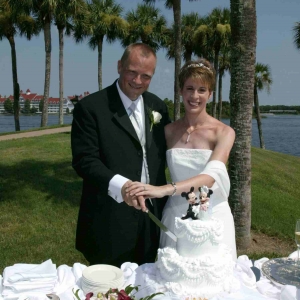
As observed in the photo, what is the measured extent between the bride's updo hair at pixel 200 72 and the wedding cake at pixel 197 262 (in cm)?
105

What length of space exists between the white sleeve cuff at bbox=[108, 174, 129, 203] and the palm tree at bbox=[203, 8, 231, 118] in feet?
78.7

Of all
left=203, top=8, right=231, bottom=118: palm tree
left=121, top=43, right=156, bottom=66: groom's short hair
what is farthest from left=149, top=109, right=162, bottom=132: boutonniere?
left=203, top=8, right=231, bottom=118: palm tree

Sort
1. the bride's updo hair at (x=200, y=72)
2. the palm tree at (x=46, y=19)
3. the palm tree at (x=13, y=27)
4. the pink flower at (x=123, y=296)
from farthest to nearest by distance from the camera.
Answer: the palm tree at (x=13, y=27)
the palm tree at (x=46, y=19)
the bride's updo hair at (x=200, y=72)
the pink flower at (x=123, y=296)

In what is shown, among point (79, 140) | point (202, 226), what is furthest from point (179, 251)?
point (79, 140)

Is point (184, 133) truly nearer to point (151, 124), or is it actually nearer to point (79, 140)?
point (151, 124)

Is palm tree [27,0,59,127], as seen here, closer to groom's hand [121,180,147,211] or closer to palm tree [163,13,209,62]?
palm tree [163,13,209,62]

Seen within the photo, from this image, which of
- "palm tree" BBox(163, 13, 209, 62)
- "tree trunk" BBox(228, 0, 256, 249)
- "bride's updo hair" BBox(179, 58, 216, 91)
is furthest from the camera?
"palm tree" BBox(163, 13, 209, 62)

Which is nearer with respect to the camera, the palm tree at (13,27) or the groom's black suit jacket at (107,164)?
the groom's black suit jacket at (107,164)

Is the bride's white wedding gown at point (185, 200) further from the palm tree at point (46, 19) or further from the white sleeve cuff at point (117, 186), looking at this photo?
the palm tree at point (46, 19)

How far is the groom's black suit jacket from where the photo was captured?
2857 millimetres

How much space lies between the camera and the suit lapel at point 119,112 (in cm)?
294

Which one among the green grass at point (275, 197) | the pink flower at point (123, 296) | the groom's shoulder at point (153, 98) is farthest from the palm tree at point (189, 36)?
the pink flower at point (123, 296)

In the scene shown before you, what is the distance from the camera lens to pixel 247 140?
5.92 m

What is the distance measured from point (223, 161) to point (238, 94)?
3.18m
